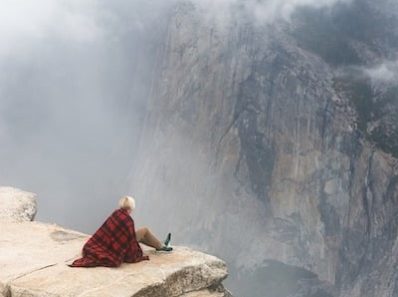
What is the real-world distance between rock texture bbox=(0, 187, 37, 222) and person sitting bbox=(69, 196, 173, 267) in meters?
6.75

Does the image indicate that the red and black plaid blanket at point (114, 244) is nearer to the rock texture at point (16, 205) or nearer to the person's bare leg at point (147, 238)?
the person's bare leg at point (147, 238)

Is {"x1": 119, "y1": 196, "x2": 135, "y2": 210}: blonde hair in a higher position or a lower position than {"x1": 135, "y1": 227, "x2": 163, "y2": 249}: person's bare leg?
higher

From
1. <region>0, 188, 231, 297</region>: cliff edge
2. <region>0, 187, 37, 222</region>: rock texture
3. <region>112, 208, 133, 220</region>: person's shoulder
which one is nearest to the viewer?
<region>0, 188, 231, 297</region>: cliff edge

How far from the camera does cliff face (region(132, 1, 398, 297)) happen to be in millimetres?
91000

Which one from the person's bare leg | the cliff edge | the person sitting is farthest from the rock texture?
the person sitting

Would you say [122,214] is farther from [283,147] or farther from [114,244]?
[283,147]

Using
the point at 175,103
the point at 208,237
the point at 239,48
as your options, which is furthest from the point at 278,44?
the point at 208,237

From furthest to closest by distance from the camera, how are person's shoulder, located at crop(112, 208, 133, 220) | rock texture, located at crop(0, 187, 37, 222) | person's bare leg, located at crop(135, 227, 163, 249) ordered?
1. rock texture, located at crop(0, 187, 37, 222)
2. person's bare leg, located at crop(135, 227, 163, 249)
3. person's shoulder, located at crop(112, 208, 133, 220)

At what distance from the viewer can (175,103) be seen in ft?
349

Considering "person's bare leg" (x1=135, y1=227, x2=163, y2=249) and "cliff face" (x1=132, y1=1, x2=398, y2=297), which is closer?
"person's bare leg" (x1=135, y1=227, x2=163, y2=249)

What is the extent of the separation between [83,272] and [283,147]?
87.4m

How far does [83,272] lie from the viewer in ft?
38.3

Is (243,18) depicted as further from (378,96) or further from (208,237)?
(208,237)

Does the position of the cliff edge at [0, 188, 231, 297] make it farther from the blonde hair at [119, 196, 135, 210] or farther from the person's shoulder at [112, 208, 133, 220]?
the blonde hair at [119, 196, 135, 210]
